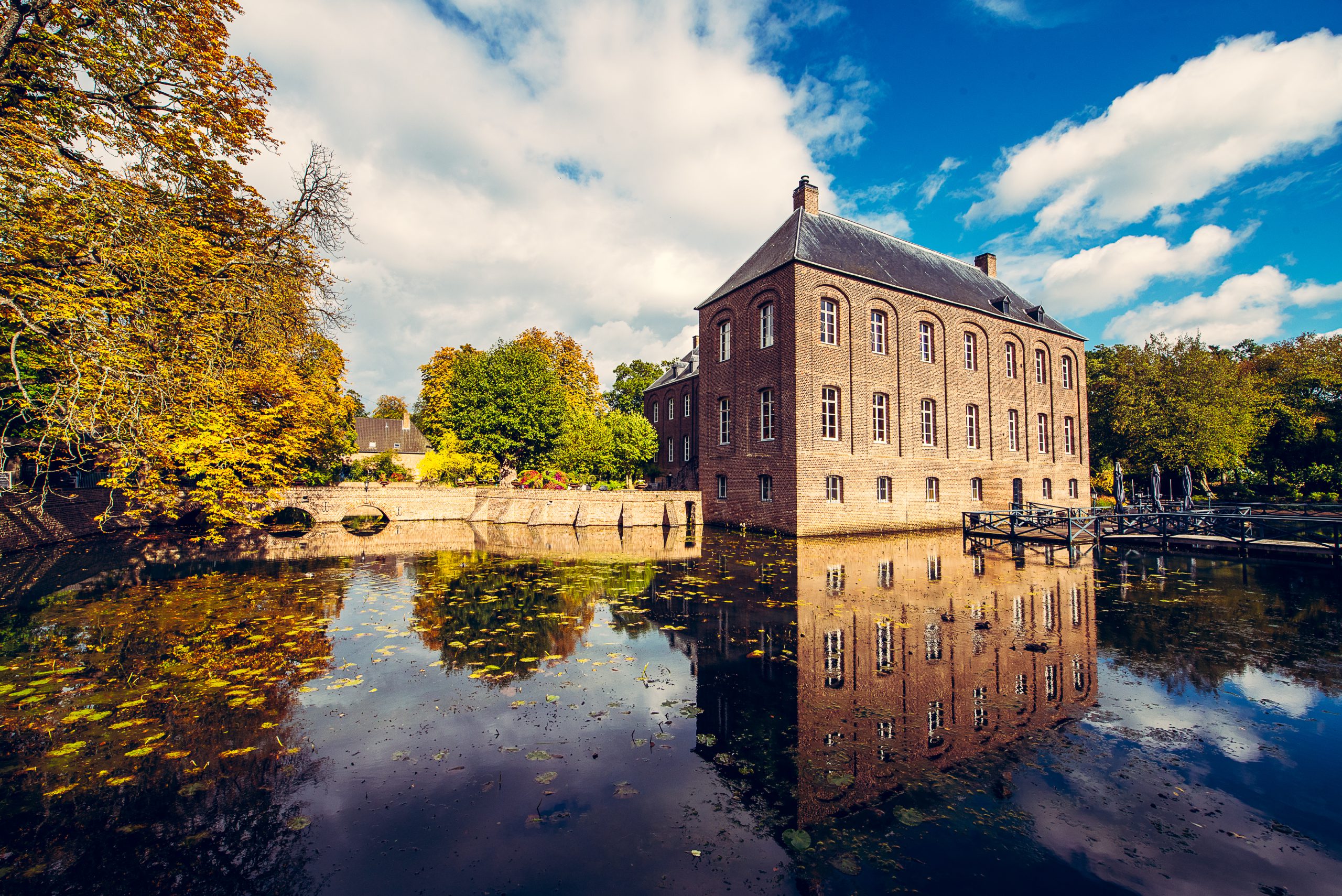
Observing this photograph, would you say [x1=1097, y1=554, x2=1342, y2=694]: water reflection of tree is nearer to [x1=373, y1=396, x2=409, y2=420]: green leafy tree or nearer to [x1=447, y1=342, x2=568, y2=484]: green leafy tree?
[x1=447, y1=342, x2=568, y2=484]: green leafy tree

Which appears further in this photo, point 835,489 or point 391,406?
point 391,406

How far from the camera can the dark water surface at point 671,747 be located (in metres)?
3.00

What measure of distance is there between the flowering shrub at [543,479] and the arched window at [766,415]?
1250 cm

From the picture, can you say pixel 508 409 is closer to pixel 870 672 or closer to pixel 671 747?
pixel 870 672

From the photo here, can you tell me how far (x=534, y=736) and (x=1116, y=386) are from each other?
44718 mm

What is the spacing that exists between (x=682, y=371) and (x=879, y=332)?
54.0ft

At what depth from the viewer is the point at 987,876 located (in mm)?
2898

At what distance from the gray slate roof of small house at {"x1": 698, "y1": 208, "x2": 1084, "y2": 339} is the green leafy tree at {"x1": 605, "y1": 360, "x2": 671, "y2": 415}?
27.4 metres

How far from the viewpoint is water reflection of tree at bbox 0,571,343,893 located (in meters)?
2.98

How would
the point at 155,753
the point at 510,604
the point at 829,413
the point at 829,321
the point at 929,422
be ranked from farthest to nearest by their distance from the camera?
the point at 929,422, the point at 829,321, the point at 829,413, the point at 510,604, the point at 155,753

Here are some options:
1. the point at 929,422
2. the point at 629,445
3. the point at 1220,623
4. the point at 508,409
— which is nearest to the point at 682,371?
the point at 629,445

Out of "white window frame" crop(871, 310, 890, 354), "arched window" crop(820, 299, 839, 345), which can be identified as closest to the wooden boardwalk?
"white window frame" crop(871, 310, 890, 354)

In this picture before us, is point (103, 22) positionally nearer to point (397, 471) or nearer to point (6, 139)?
point (6, 139)

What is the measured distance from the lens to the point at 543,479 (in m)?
30.9
